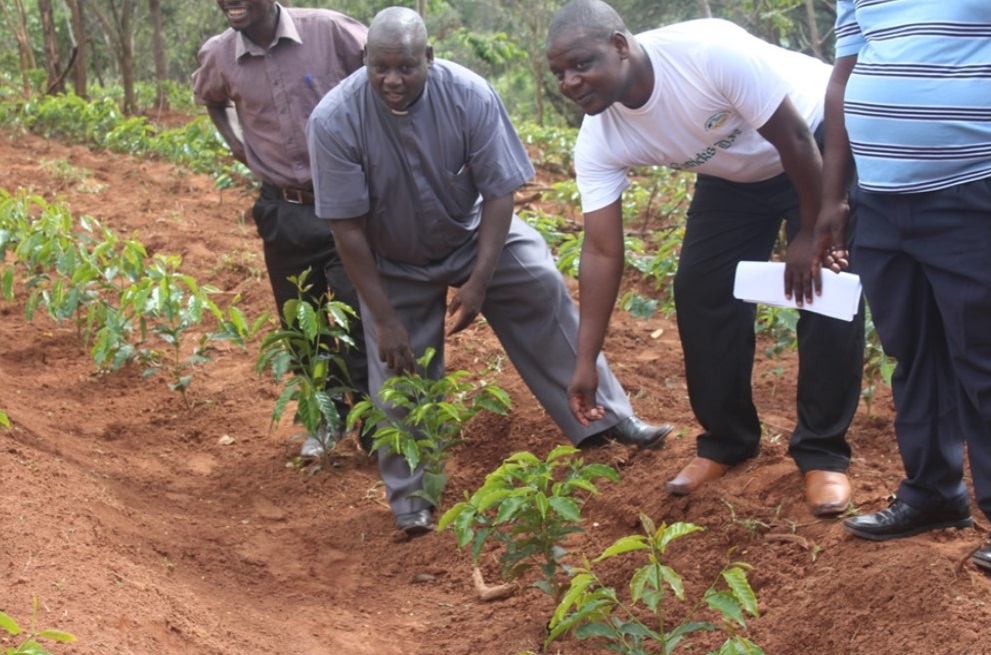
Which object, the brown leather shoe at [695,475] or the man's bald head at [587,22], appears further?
the brown leather shoe at [695,475]

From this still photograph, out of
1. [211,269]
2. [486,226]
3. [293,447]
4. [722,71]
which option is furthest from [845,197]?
[211,269]

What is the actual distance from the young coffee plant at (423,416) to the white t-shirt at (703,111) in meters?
0.86

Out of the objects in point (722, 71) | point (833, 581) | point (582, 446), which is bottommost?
point (582, 446)

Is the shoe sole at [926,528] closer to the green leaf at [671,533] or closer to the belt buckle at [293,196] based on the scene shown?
the green leaf at [671,533]

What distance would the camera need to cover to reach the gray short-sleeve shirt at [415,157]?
3.96m

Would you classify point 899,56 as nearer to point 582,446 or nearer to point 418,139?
point 418,139

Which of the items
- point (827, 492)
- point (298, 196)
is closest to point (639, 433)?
point (827, 492)

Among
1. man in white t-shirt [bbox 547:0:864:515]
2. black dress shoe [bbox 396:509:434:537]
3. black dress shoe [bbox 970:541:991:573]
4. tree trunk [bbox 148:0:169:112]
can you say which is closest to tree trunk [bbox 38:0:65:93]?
tree trunk [bbox 148:0:169:112]

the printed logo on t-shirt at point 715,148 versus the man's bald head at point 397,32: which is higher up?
the man's bald head at point 397,32

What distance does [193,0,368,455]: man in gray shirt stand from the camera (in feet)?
15.5

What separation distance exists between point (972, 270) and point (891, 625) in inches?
33.1

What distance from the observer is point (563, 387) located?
430cm

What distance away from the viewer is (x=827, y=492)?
11.4ft

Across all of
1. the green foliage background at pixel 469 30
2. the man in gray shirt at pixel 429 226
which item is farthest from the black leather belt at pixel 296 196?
the green foliage background at pixel 469 30
